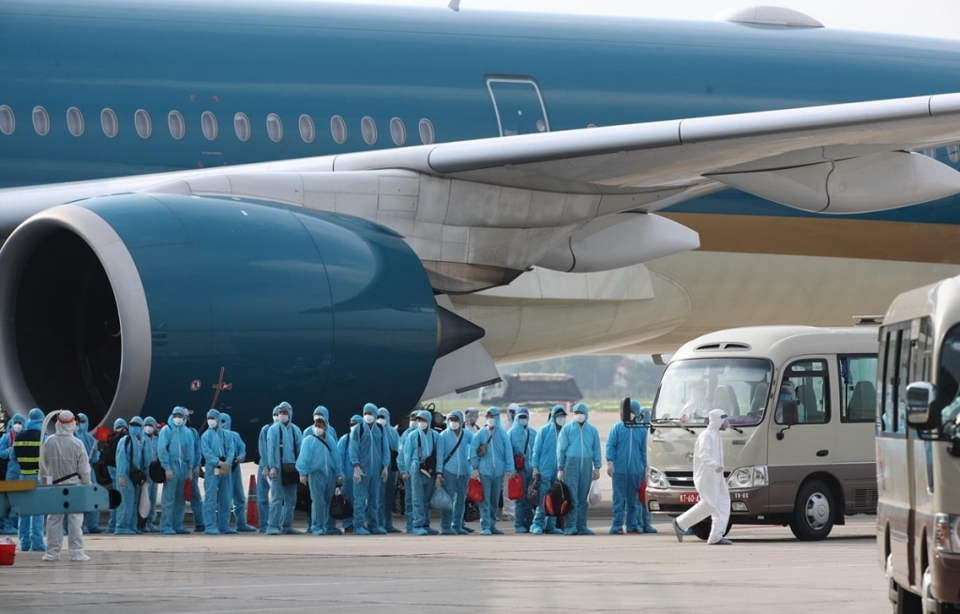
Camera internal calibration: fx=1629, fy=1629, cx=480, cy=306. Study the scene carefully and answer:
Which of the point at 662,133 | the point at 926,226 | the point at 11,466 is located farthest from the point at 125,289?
the point at 926,226

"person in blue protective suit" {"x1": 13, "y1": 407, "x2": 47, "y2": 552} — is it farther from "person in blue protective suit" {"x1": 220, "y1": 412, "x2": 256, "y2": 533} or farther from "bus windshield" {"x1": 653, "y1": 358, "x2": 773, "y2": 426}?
"bus windshield" {"x1": 653, "y1": 358, "x2": 773, "y2": 426}

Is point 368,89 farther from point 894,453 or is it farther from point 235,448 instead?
point 894,453

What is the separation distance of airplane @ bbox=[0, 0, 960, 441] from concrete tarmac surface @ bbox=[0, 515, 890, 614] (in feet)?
5.41

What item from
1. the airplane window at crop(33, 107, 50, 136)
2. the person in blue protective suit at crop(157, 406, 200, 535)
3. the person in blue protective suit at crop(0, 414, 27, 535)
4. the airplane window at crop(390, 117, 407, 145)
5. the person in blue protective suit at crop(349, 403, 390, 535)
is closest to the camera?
the person in blue protective suit at crop(0, 414, 27, 535)

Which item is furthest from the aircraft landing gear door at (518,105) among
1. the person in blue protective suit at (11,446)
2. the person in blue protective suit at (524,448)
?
the person in blue protective suit at (11,446)

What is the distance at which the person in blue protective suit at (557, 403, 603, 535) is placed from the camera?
15.7m

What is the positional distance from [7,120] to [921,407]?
11272 millimetres

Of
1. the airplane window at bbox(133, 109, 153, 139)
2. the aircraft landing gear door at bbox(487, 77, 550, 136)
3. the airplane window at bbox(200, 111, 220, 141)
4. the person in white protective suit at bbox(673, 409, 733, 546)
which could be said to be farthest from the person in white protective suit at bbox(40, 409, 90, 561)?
the aircraft landing gear door at bbox(487, 77, 550, 136)

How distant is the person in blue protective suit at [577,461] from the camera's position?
15680 mm

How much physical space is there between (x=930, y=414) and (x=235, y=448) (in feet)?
29.5

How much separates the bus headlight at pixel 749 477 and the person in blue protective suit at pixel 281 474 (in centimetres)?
401

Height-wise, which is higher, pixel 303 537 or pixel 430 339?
pixel 430 339

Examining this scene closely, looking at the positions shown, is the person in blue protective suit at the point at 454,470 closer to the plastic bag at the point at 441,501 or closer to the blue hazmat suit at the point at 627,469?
the plastic bag at the point at 441,501

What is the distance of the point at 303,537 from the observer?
49.2ft
